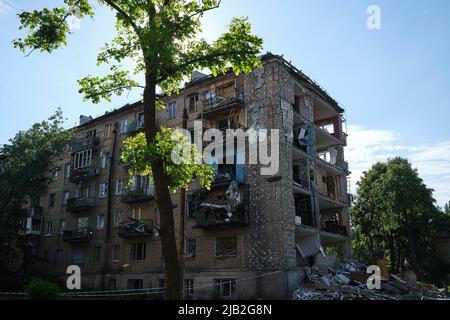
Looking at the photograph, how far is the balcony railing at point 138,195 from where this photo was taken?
3338 cm

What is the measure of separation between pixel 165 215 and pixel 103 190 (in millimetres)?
29268

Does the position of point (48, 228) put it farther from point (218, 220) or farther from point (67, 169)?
point (218, 220)

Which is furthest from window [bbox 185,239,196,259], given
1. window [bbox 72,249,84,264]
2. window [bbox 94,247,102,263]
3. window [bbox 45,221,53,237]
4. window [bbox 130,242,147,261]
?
window [bbox 45,221,53,237]

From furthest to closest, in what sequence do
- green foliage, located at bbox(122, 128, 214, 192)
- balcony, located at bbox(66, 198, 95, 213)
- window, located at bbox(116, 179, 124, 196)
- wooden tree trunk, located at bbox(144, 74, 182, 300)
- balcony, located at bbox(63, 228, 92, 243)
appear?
balcony, located at bbox(66, 198, 95, 213)
balcony, located at bbox(63, 228, 92, 243)
window, located at bbox(116, 179, 124, 196)
green foliage, located at bbox(122, 128, 214, 192)
wooden tree trunk, located at bbox(144, 74, 182, 300)

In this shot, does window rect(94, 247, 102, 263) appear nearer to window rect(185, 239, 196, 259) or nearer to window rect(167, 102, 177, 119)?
window rect(185, 239, 196, 259)

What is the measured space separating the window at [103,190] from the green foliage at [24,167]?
472 centimetres

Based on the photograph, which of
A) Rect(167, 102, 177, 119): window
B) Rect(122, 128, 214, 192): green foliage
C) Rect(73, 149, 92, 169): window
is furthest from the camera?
Rect(73, 149, 92, 169): window

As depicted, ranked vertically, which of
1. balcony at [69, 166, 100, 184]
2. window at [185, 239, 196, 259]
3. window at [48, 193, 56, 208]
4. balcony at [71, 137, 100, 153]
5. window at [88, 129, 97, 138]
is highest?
window at [88, 129, 97, 138]

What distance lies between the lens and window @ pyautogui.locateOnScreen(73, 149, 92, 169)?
130 feet

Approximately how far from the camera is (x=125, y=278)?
109 feet

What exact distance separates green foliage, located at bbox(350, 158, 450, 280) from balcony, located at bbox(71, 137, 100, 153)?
29.1 meters

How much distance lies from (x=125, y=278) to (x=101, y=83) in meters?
24.7

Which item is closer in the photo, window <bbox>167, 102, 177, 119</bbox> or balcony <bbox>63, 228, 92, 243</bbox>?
window <bbox>167, 102, 177, 119</bbox>
